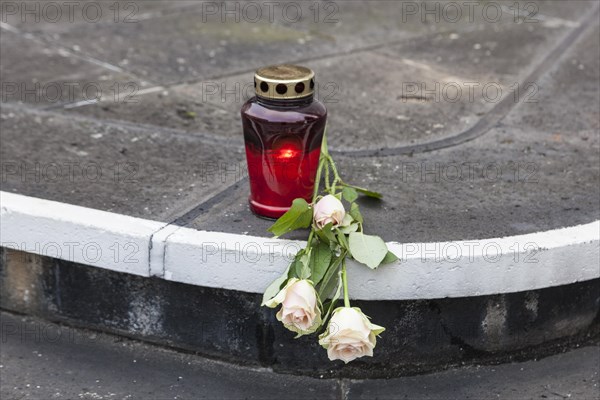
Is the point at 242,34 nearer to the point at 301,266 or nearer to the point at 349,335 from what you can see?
the point at 301,266

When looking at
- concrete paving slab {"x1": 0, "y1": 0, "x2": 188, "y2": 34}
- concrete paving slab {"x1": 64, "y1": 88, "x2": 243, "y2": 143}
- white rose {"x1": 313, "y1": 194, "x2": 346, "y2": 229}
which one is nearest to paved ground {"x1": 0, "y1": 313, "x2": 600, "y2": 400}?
white rose {"x1": 313, "y1": 194, "x2": 346, "y2": 229}

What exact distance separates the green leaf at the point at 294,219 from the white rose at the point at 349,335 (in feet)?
1.15

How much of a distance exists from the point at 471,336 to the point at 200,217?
0.93m

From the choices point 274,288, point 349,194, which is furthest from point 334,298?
point 349,194

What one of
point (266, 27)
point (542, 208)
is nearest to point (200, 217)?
point (542, 208)

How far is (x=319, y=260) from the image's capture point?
266cm

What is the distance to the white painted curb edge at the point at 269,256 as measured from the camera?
8.86 feet

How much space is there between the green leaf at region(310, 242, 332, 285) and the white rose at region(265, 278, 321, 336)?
0.11m

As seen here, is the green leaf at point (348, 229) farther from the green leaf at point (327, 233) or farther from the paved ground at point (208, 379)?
the paved ground at point (208, 379)

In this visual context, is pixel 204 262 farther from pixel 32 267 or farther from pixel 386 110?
pixel 386 110

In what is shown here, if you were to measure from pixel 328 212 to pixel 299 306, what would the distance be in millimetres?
344

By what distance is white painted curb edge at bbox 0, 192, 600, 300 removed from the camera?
2.70 meters

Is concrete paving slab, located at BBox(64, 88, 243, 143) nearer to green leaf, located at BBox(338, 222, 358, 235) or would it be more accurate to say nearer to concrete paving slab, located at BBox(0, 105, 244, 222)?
concrete paving slab, located at BBox(0, 105, 244, 222)

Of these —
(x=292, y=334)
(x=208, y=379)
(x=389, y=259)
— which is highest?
(x=389, y=259)
